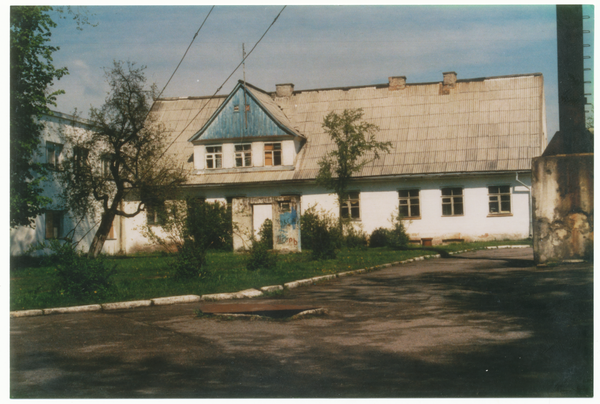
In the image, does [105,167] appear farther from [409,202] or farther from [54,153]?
[409,202]

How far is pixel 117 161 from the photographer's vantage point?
2239cm

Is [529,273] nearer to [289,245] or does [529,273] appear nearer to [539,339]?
[539,339]

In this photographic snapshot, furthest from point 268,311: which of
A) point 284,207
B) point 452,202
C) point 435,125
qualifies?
point 435,125

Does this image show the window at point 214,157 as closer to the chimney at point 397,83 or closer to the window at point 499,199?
the chimney at point 397,83

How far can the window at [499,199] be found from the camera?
25312 mm

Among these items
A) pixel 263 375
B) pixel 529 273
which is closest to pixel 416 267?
pixel 529 273

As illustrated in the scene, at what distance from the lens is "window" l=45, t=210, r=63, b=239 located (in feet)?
81.3

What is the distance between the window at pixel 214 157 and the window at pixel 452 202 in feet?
38.3

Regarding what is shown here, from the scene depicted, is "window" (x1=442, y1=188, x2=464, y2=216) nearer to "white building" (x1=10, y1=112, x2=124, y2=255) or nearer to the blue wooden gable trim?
the blue wooden gable trim

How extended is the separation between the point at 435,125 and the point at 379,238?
6431 millimetres

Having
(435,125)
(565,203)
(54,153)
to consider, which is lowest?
(565,203)

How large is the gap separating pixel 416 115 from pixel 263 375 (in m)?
23.6

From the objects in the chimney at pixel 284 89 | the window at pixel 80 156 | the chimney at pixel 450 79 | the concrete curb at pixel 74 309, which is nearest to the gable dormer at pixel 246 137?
the chimney at pixel 284 89

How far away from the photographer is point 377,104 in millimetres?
27844
